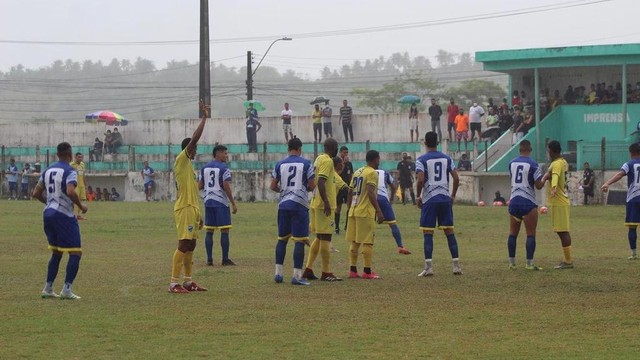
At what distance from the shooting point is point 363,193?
1908cm

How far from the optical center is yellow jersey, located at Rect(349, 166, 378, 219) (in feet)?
62.3

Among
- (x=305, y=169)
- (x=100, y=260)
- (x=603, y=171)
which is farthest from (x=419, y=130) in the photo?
(x=305, y=169)

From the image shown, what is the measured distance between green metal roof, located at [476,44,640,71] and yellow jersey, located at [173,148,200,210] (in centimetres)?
3100

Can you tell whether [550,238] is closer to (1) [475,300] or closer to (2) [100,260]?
(2) [100,260]

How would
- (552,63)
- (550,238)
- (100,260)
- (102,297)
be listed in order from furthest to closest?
(552,63)
(550,238)
(100,260)
(102,297)

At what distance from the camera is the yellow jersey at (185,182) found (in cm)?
1667

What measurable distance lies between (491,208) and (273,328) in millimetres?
27986

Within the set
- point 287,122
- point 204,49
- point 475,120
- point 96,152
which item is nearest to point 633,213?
point 475,120

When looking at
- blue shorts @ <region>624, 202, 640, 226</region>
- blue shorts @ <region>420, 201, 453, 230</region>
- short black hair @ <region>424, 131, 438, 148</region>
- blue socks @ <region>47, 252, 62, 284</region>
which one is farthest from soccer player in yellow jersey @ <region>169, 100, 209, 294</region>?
blue shorts @ <region>624, 202, 640, 226</region>

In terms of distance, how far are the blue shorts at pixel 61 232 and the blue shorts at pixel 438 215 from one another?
5.73 m

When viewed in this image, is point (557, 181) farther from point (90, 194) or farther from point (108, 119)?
point (108, 119)

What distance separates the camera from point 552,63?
154ft

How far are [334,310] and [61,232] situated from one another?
12.4ft

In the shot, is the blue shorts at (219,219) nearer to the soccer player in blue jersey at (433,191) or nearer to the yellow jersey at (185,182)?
the soccer player in blue jersey at (433,191)
